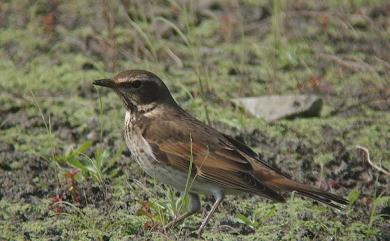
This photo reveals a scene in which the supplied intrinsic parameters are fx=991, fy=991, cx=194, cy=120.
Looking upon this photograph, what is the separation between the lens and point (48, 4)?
38.4ft

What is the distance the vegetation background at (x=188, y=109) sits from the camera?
709cm

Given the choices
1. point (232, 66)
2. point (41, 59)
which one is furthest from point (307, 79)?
point (41, 59)

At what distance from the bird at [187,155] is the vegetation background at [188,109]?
7.0 inches

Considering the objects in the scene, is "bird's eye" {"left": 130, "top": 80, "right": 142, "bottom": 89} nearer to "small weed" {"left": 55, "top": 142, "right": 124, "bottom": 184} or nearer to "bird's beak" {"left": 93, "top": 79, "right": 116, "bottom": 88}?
"bird's beak" {"left": 93, "top": 79, "right": 116, "bottom": 88}

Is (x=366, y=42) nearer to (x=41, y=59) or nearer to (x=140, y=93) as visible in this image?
(x=41, y=59)

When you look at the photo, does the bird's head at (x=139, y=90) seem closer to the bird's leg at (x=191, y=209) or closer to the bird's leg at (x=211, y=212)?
the bird's leg at (x=191, y=209)

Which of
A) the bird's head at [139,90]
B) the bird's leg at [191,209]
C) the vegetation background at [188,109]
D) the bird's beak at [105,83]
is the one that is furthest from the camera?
the bird's head at [139,90]

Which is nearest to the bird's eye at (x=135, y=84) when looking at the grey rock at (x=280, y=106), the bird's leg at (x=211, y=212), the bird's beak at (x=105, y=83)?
the bird's beak at (x=105, y=83)

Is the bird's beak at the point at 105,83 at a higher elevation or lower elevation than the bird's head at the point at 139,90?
higher

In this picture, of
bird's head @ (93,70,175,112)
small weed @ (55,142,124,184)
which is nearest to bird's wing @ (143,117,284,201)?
bird's head @ (93,70,175,112)

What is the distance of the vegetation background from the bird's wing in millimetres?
254

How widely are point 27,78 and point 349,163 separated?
3.46 m

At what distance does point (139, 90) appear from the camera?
299 inches

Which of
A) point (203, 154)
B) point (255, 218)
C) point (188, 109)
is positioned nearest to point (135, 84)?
point (203, 154)
